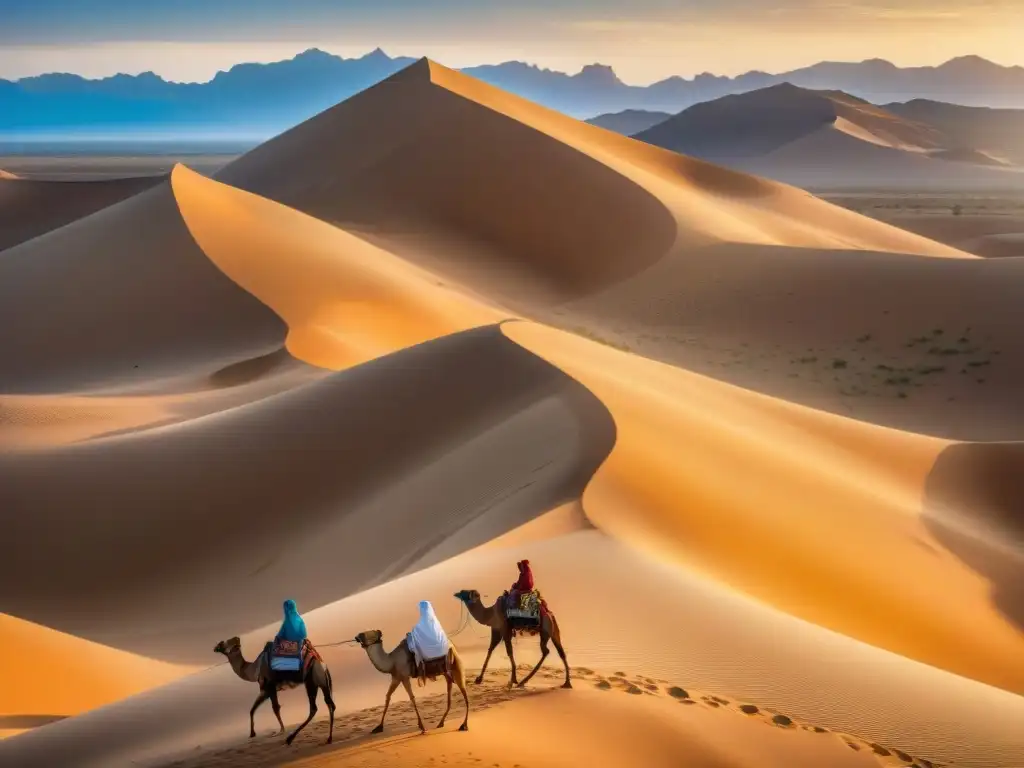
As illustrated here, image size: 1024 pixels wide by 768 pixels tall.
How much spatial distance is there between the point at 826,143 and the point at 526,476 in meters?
153

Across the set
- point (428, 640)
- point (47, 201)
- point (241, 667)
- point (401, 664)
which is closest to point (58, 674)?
point (241, 667)

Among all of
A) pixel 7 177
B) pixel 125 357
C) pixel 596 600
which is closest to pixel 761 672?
pixel 596 600

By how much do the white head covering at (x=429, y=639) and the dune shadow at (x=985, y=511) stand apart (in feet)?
32.0

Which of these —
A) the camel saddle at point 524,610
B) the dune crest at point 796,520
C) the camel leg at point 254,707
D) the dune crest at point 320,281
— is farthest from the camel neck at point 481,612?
the dune crest at point 320,281

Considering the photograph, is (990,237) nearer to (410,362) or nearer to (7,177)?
(410,362)

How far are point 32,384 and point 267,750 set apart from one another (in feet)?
86.4

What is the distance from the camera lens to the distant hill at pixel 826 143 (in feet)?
478

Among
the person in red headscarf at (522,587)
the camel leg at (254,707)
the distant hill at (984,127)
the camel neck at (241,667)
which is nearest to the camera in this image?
the camel leg at (254,707)

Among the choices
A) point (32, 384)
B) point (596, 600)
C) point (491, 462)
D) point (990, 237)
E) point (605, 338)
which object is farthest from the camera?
point (990, 237)

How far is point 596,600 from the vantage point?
410 inches

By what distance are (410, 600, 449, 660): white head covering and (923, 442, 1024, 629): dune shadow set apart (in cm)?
975

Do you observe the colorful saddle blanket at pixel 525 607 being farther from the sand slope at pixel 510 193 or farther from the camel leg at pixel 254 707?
the sand slope at pixel 510 193

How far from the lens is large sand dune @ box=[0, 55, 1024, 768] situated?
364 inches

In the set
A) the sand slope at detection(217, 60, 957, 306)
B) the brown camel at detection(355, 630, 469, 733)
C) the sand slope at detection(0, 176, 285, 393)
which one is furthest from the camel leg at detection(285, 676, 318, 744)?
the sand slope at detection(217, 60, 957, 306)
